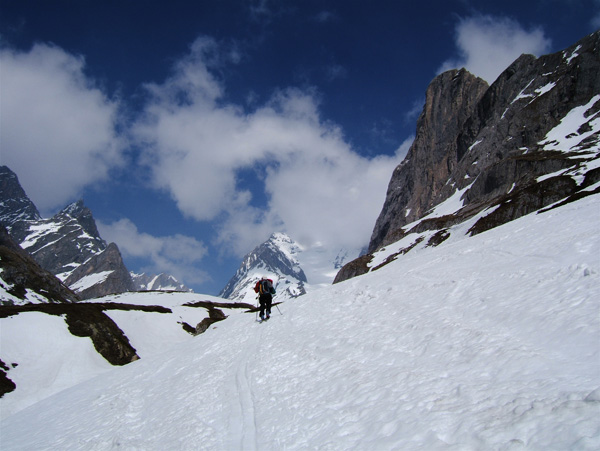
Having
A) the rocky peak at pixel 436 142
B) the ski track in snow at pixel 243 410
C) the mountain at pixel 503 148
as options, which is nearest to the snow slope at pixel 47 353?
the ski track in snow at pixel 243 410

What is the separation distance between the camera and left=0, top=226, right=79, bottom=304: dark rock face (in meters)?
110

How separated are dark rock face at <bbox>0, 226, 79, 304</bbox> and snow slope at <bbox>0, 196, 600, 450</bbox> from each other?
111917mm

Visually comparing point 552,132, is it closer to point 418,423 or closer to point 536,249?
point 536,249

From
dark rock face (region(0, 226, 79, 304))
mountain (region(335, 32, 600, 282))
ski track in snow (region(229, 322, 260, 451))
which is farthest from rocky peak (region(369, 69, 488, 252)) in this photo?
ski track in snow (region(229, 322, 260, 451))

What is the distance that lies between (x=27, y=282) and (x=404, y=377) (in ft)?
472

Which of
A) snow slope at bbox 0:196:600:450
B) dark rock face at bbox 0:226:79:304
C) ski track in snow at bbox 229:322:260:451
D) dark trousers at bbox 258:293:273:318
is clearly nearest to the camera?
snow slope at bbox 0:196:600:450

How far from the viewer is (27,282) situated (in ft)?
386

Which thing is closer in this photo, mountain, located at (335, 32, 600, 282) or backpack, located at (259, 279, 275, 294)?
backpack, located at (259, 279, 275, 294)

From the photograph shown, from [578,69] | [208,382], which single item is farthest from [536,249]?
[578,69]

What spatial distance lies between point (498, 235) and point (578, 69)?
127m

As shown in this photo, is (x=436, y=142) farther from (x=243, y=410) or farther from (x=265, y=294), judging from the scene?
(x=243, y=410)

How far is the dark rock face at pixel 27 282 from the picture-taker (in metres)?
110

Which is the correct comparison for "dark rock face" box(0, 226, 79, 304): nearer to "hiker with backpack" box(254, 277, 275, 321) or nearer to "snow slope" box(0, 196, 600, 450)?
"hiker with backpack" box(254, 277, 275, 321)

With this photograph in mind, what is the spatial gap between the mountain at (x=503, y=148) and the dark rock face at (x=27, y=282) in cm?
9673
